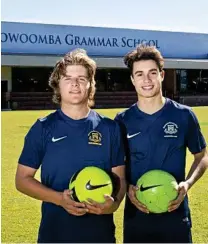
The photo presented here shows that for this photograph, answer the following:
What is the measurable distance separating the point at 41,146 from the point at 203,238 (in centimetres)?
281

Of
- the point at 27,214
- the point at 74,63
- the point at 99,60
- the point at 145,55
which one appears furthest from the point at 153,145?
the point at 99,60

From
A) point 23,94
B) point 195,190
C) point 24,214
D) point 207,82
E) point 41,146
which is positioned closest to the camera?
point 41,146

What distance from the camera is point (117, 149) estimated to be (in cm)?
345

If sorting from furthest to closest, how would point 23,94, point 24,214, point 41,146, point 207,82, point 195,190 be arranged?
point 207,82 → point 23,94 → point 195,190 → point 24,214 → point 41,146

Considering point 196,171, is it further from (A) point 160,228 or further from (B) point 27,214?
(B) point 27,214

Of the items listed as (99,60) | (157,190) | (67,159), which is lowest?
(157,190)

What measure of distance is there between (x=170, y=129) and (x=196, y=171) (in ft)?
1.30

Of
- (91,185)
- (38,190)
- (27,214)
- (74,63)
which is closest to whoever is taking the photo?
(91,185)

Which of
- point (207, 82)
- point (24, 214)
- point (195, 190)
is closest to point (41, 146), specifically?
point (24, 214)

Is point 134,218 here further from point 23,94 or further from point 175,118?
point 23,94

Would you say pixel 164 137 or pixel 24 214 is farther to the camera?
pixel 24 214

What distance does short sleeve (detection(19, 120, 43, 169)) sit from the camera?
3373 mm

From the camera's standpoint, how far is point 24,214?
6.52 metres

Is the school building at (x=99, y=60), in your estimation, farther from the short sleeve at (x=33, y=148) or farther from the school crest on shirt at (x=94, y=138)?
the school crest on shirt at (x=94, y=138)
